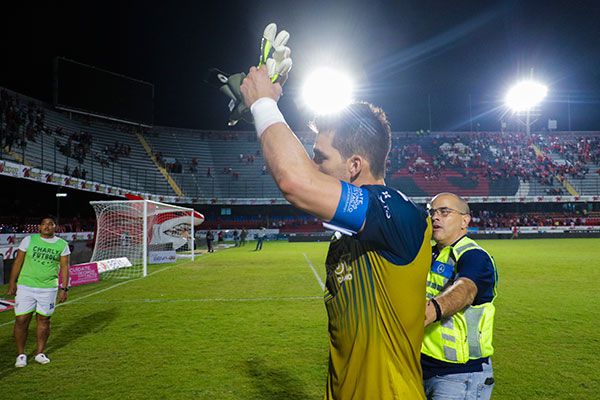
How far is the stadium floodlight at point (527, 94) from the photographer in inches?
2117

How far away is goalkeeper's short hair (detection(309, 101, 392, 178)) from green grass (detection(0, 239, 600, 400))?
4.12m

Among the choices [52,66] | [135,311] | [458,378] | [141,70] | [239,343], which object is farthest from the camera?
[141,70]

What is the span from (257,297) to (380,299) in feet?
34.3

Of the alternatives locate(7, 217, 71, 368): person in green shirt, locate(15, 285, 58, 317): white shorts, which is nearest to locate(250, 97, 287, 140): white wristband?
locate(7, 217, 71, 368): person in green shirt

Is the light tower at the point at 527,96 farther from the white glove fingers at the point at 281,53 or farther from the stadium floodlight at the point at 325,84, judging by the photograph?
the white glove fingers at the point at 281,53

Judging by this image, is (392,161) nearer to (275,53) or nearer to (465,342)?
(465,342)

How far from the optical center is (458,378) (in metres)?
2.65

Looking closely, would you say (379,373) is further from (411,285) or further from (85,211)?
(85,211)

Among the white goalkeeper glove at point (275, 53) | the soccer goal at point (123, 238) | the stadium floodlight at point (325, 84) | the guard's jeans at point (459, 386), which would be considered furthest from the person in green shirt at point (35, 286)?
the stadium floodlight at point (325, 84)

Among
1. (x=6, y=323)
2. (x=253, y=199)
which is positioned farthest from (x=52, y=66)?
(x=6, y=323)

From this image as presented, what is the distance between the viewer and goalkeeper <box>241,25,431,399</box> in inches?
58.5

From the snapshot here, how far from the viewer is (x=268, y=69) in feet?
5.59

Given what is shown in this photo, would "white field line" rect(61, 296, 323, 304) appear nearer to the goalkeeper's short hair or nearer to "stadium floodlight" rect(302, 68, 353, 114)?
the goalkeeper's short hair

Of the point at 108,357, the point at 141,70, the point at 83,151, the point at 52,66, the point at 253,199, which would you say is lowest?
the point at 108,357
